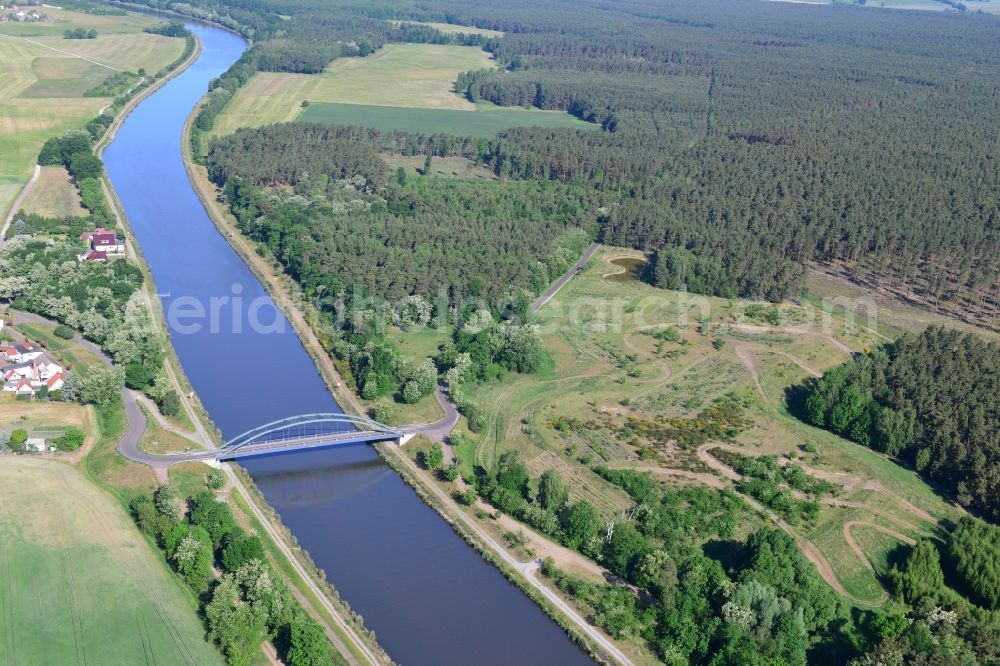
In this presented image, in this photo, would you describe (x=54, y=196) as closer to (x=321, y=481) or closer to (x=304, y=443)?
(x=304, y=443)

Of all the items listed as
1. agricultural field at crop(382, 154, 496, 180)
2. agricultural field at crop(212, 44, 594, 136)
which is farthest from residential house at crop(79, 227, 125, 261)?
agricultural field at crop(212, 44, 594, 136)

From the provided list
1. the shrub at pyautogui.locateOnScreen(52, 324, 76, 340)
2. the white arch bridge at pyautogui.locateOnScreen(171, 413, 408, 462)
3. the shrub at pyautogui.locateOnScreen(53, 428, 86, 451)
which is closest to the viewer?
the shrub at pyautogui.locateOnScreen(53, 428, 86, 451)

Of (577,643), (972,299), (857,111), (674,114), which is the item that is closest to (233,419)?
(577,643)

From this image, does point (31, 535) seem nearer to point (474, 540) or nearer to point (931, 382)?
point (474, 540)

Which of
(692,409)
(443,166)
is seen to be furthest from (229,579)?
(443,166)

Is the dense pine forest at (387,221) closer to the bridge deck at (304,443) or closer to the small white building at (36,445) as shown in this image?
the bridge deck at (304,443)

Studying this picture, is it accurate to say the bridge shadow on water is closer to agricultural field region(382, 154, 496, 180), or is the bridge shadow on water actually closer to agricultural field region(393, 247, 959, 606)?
agricultural field region(393, 247, 959, 606)
